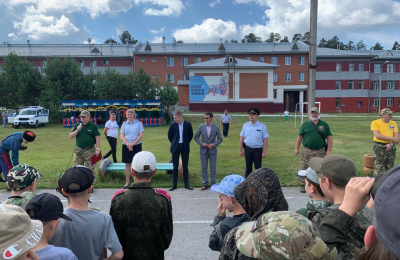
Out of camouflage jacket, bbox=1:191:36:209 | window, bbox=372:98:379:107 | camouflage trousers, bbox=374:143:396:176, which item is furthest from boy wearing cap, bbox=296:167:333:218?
window, bbox=372:98:379:107

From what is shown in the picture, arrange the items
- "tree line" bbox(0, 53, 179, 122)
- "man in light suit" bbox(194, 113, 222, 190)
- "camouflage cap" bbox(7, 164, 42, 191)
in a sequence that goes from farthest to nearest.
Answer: "tree line" bbox(0, 53, 179, 122)
"man in light suit" bbox(194, 113, 222, 190)
"camouflage cap" bbox(7, 164, 42, 191)

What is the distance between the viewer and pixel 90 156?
8.04 meters

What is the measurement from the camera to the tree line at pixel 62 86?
39.2 m

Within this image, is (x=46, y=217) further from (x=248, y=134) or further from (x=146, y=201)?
(x=248, y=134)

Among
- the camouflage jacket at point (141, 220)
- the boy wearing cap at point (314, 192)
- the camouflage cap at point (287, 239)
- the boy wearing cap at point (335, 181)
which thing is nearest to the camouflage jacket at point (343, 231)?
the boy wearing cap at point (335, 181)

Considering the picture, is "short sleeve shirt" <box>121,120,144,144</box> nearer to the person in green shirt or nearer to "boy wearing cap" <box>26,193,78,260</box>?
the person in green shirt

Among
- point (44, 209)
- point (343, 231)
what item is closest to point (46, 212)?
point (44, 209)

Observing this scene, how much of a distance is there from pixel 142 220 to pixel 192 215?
356cm

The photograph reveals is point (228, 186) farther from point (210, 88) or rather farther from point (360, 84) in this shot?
point (360, 84)

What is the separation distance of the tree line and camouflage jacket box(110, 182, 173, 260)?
3878 cm

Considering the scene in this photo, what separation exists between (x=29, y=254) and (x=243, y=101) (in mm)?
50076

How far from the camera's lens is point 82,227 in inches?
100

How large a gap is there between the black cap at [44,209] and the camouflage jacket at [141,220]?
0.62 m

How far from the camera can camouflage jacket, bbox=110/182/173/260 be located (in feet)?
9.16
